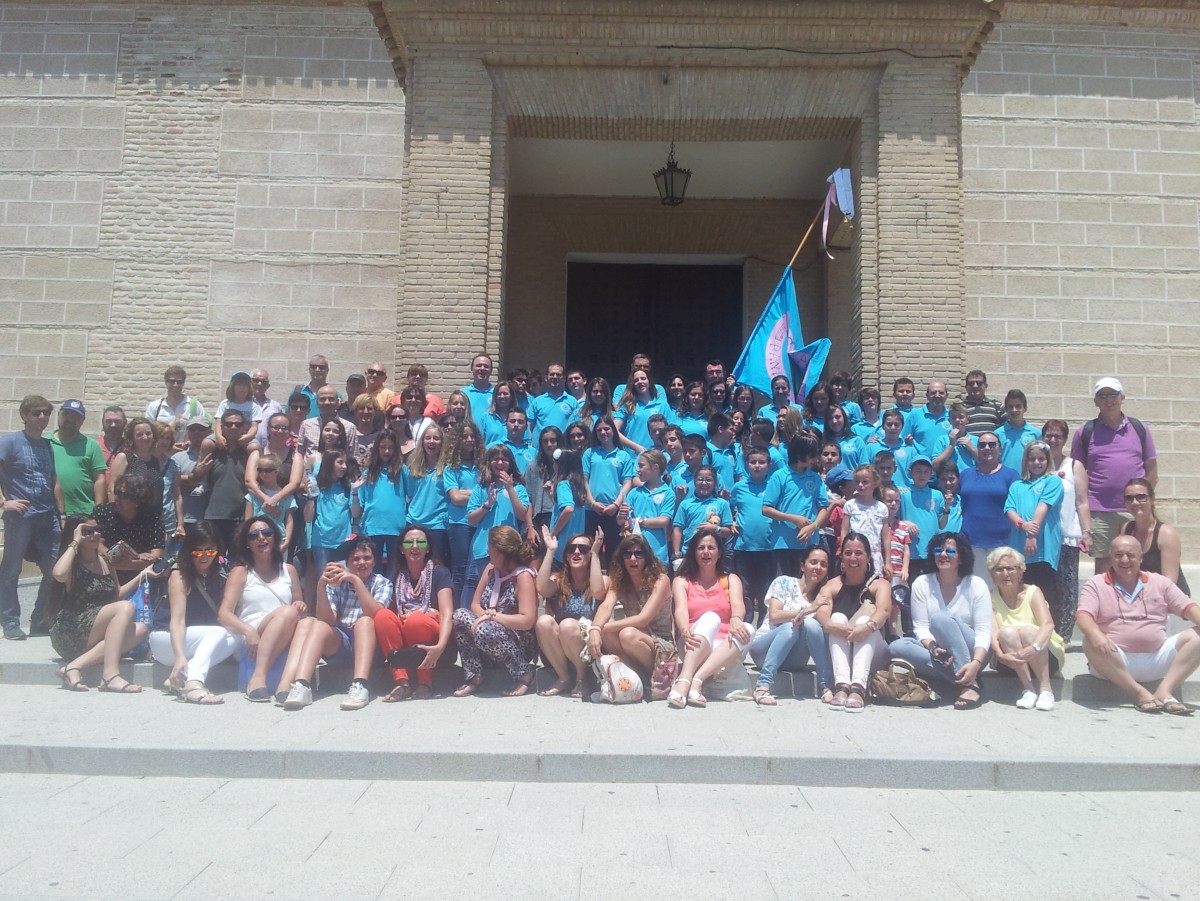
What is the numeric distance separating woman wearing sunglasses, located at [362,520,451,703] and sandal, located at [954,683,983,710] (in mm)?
3257

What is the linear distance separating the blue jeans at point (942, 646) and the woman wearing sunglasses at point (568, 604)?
1.99m

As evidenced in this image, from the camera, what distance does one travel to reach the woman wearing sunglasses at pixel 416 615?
22.3ft

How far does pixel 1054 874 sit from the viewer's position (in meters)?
4.04

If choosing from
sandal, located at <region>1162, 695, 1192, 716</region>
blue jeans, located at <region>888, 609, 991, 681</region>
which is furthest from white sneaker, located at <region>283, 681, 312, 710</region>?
sandal, located at <region>1162, 695, 1192, 716</region>

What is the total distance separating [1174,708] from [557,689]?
3818mm

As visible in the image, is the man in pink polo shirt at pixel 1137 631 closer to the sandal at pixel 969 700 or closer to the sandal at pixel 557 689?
the sandal at pixel 969 700

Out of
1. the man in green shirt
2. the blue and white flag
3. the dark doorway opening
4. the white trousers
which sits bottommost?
the white trousers

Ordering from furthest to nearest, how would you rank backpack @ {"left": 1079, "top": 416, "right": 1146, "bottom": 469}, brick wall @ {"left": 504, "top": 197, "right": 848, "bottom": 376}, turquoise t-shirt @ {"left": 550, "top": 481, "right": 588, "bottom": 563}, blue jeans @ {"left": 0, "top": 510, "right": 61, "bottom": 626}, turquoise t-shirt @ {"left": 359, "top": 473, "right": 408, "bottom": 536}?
1. brick wall @ {"left": 504, "top": 197, "right": 848, "bottom": 376}
2. backpack @ {"left": 1079, "top": 416, "right": 1146, "bottom": 469}
3. blue jeans @ {"left": 0, "top": 510, "right": 61, "bottom": 626}
4. turquoise t-shirt @ {"left": 550, "top": 481, "right": 588, "bottom": 563}
5. turquoise t-shirt @ {"left": 359, "top": 473, "right": 408, "bottom": 536}

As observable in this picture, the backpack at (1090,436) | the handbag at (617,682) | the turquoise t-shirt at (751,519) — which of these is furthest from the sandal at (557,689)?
the backpack at (1090,436)

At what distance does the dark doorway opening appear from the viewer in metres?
15.0

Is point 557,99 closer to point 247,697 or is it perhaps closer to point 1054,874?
point 247,697

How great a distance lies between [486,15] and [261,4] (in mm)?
4114

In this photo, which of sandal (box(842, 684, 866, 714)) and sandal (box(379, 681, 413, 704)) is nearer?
sandal (box(842, 684, 866, 714))

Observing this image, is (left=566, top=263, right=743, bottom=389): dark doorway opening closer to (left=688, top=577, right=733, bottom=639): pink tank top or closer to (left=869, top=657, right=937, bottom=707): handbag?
(left=688, top=577, right=733, bottom=639): pink tank top
